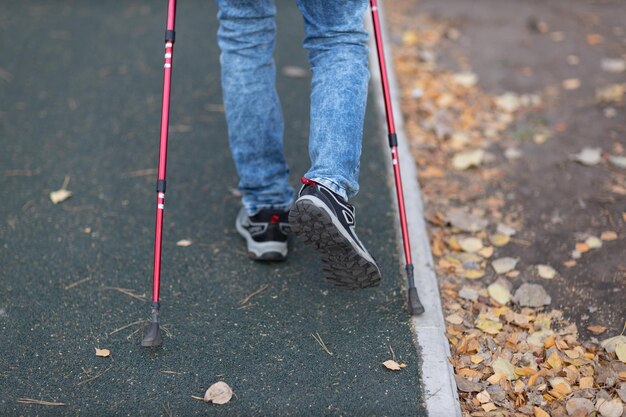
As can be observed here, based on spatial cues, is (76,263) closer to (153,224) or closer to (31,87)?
(153,224)

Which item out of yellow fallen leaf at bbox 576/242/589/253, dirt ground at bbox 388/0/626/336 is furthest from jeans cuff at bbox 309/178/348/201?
yellow fallen leaf at bbox 576/242/589/253

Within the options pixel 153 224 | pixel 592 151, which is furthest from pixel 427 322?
pixel 592 151

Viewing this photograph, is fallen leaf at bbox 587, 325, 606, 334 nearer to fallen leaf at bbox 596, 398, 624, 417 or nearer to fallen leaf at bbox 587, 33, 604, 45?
fallen leaf at bbox 596, 398, 624, 417

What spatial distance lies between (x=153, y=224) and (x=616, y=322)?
2037 mm

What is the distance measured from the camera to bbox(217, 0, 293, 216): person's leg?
2668 millimetres

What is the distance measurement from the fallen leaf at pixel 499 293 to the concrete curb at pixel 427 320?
0.79 feet

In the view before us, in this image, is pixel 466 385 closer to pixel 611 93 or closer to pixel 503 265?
pixel 503 265

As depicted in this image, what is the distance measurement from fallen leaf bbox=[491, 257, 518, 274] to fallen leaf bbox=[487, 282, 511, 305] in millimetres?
107

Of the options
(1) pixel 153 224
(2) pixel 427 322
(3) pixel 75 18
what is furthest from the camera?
(3) pixel 75 18

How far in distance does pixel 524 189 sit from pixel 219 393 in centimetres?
207

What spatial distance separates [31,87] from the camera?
4.68 m

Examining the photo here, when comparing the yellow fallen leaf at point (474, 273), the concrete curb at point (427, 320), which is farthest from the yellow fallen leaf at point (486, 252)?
the concrete curb at point (427, 320)

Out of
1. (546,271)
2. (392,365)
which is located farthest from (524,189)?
(392,365)

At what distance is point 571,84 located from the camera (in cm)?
474
